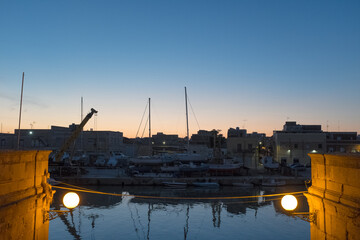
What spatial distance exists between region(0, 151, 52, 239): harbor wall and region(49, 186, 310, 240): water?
15.0m

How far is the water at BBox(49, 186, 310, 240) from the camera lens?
2089 centimetres

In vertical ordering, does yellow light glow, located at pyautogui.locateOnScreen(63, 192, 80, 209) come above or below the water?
above

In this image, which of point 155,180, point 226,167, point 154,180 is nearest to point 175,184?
point 155,180

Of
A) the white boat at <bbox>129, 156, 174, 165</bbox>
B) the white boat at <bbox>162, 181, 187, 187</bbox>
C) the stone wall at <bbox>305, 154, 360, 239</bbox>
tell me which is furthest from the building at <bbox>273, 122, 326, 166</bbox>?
the stone wall at <bbox>305, 154, 360, 239</bbox>

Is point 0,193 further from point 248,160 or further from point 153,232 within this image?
point 248,160

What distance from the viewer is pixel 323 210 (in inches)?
250

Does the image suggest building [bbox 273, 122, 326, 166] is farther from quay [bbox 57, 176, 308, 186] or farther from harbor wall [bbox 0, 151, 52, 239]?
harbor wall [bbox 0, 151, 52, 239]

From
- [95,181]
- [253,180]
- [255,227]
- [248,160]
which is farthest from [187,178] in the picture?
[248,160]

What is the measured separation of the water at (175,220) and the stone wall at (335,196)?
15478mm

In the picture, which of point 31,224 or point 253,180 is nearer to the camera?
point 31,224

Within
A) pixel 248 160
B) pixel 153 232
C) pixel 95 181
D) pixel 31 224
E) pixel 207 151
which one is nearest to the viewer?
pixel 31 224

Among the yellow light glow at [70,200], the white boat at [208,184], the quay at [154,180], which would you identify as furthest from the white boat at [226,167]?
the yellow light glow at [70,200]

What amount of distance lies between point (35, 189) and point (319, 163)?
7.12 m

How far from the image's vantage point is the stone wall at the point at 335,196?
525 cm
